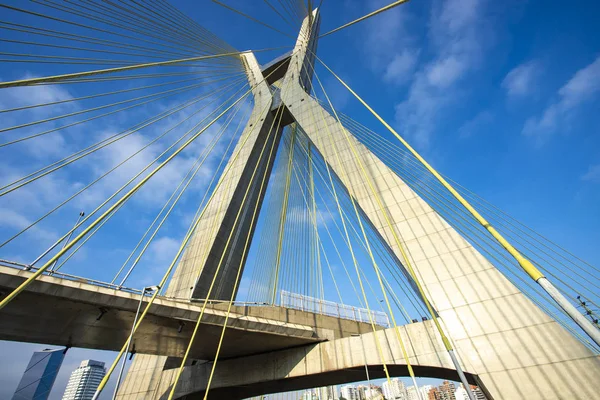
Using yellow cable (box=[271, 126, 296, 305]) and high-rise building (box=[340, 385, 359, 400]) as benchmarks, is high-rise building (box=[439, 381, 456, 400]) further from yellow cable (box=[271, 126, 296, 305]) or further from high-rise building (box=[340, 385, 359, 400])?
yellow cable (box=[271, 126, 296, 305])

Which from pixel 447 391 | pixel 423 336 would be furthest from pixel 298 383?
pixel 447 391

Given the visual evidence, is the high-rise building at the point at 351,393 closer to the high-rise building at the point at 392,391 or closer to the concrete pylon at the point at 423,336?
the high-rise building at the point at 392,391

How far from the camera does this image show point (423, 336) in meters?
7.62

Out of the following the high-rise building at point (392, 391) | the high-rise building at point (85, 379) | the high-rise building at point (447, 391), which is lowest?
the high-rise building at point (392, 391)

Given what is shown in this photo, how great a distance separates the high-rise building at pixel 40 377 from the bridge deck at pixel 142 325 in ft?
431

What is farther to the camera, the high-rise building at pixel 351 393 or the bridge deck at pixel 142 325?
the high-rise building at pixel 351 393

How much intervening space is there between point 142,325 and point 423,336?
7744mm

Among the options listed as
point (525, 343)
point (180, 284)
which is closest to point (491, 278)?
point (525, 343)

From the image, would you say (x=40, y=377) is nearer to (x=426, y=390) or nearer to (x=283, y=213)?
(x=426, y=390)

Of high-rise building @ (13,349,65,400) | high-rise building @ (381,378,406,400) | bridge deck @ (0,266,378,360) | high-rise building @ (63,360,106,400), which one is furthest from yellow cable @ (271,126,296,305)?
high-rise building @ (63,360,106,400)

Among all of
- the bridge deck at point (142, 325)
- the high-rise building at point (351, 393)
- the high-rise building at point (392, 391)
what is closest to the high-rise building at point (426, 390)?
the high-rise building at point (351, 393)

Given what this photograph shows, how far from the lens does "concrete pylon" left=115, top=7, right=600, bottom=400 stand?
5.64 m

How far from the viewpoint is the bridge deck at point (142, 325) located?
6.71 m

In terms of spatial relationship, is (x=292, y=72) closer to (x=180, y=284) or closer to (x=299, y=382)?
(x=180, y=284)
